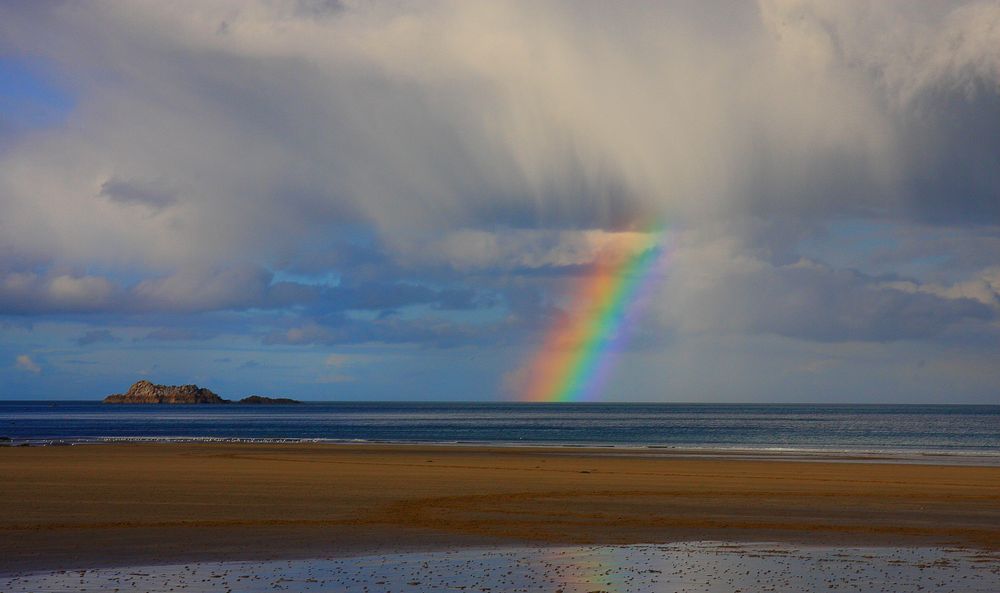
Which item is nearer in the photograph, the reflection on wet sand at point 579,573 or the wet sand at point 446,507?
the reflection on wet sand at point 579,573

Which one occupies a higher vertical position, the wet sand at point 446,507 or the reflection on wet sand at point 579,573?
the wet sand at point 446,507

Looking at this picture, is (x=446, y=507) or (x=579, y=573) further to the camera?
(x=446, y=507)

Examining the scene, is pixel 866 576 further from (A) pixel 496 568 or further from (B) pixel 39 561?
(B) pixel 39 561

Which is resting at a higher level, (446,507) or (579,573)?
(446,507)

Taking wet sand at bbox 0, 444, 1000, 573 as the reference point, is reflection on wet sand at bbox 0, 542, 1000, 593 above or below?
below

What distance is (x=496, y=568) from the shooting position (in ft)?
57.4

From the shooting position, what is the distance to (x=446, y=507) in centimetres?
2831

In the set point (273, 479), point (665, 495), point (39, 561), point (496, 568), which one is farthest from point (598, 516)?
point (273, 479)

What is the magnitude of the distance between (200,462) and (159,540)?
3086 centimetres

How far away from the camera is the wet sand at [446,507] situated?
826 inches

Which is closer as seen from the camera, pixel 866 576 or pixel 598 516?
pixel 866 576

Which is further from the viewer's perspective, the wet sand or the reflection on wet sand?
the wet sand

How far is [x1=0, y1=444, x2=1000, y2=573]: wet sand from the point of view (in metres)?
21.0

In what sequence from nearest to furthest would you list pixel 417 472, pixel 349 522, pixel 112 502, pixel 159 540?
pixel 159 540 → pixel 349 522 → pixel 112 502 → pixel 417 472
